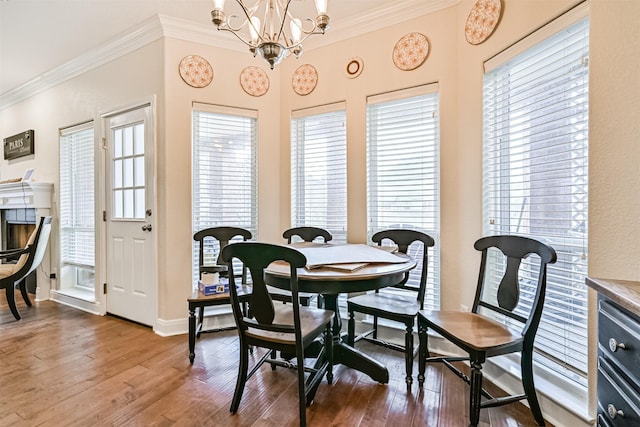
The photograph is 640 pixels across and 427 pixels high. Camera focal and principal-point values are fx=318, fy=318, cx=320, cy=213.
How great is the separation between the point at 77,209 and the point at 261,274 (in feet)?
10.9

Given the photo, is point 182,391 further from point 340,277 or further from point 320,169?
point 320,169

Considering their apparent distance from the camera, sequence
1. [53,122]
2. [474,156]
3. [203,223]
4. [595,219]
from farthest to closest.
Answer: [53,122] < [203,223] < [474,156] < [595,219]

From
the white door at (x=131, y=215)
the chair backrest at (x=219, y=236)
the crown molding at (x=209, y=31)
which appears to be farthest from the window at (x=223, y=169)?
the crown molding at (x=209, y=31)

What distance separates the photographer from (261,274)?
1570 mm

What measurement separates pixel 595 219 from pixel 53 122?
5229 millimetres

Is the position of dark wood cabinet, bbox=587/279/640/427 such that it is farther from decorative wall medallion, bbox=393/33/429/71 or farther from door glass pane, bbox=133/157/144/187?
door glass pane, bbox=133/157/144/187

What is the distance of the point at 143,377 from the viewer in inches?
82.7

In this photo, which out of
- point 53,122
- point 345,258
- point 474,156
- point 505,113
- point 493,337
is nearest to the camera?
point 493,337

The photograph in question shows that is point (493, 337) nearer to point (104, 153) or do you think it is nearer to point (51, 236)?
point (104, 153)

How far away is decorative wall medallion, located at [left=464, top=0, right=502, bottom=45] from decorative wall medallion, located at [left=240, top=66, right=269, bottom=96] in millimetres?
1797

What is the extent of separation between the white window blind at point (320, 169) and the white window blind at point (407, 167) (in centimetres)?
28

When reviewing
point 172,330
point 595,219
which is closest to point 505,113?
point 595,219

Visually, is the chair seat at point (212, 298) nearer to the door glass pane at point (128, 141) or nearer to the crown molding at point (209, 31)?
the door glass pane at point (128, 141)

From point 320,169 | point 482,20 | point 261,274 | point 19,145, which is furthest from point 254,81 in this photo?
point 19,145
